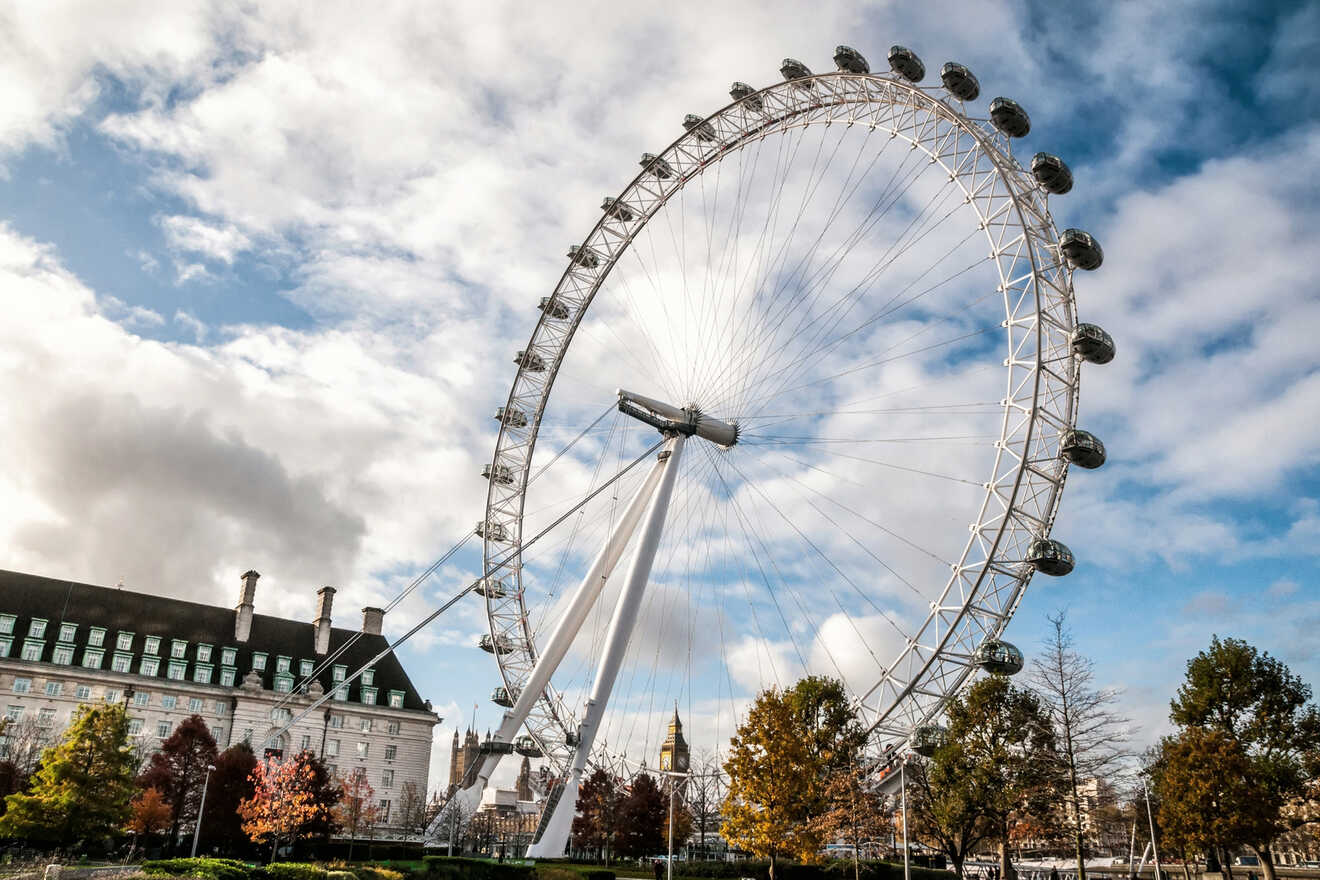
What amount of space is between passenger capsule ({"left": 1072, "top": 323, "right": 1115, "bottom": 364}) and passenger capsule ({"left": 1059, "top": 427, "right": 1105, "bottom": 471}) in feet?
10.0

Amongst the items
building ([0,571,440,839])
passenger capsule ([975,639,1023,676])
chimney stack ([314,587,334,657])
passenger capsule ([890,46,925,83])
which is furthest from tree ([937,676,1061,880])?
chimney stack ([314,587,334,657])

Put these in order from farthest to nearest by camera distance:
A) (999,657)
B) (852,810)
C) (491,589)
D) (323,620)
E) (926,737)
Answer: (323,620)
(491,589)
(852,810)
(926,737)
(999,657)

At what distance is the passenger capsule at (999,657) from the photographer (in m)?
34.2

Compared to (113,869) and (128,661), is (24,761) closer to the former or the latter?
(128,661)

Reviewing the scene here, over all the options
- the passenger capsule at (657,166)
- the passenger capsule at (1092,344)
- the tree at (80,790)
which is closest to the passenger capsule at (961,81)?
the passenger capsule at (1092,344)

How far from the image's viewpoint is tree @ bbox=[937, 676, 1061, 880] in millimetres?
42938

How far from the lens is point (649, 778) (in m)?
75.4

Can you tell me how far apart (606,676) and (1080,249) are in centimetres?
2688

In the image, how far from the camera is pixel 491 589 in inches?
2382

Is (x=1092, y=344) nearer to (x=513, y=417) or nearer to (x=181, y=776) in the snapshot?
(x=513, y=417)

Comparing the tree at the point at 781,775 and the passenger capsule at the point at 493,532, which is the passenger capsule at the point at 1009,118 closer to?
the tree at the point at 781,775

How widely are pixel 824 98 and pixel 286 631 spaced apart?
224ft

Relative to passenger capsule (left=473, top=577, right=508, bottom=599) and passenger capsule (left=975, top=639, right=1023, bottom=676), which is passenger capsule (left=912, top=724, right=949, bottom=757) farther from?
passenger capsule (left=473, top=577, right=508, bottom=599)

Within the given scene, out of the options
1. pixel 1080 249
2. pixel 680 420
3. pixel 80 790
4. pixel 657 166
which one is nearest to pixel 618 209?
pixel 657 166
